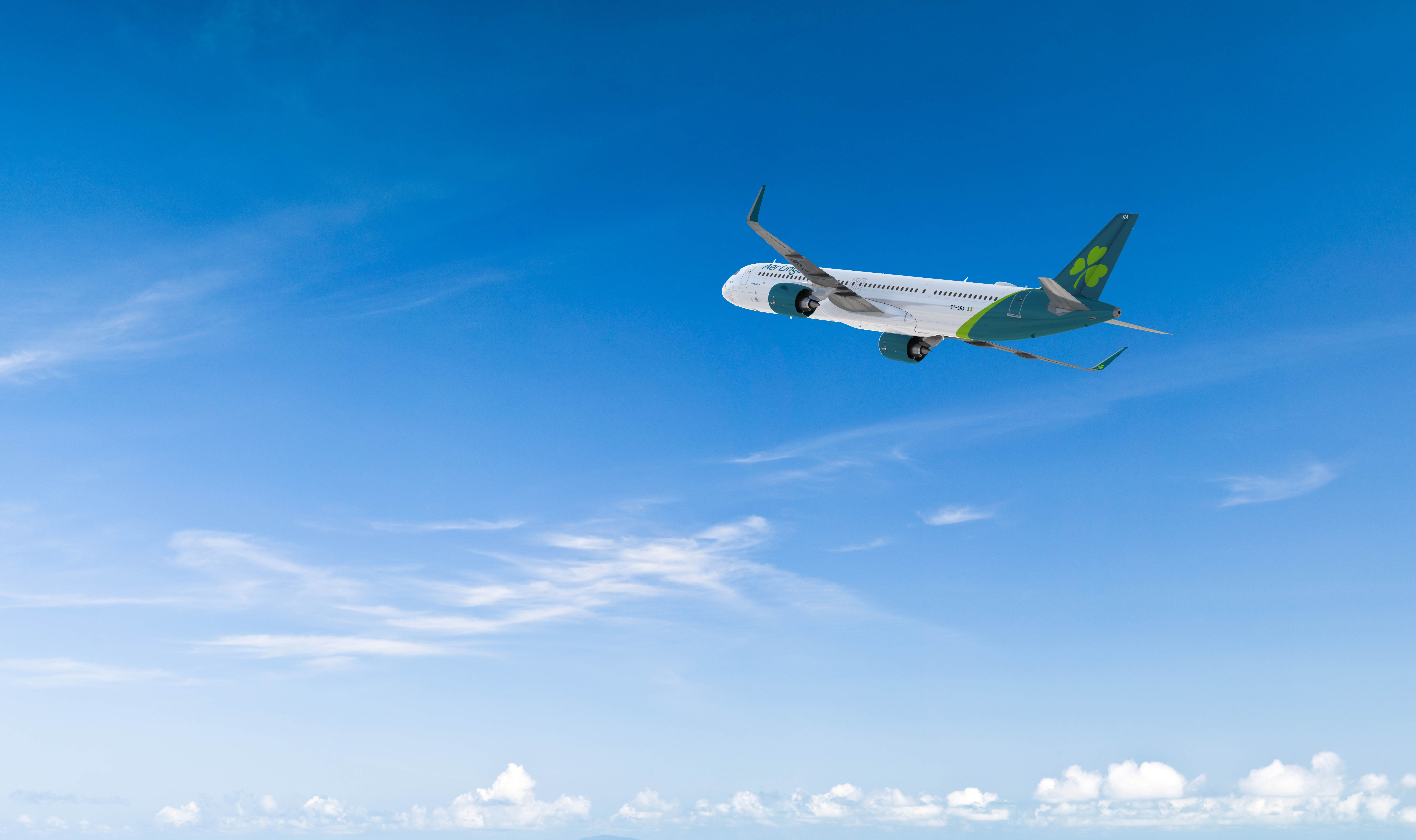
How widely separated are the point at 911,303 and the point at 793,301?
860 cm

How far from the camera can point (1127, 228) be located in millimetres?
65812

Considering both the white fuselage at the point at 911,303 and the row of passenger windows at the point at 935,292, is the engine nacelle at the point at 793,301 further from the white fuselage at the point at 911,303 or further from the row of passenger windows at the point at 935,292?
the row of passenger windows at the point at 935,292

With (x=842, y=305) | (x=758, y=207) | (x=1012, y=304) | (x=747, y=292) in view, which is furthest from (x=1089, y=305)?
(x=747, y=292)

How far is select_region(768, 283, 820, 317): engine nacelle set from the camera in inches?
2965

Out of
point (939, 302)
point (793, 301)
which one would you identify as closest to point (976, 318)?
point (939, 302)

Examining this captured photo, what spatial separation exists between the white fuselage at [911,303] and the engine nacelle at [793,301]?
56 centimetres

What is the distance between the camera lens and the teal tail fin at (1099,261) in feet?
216

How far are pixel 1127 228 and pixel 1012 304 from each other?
8.15 meters

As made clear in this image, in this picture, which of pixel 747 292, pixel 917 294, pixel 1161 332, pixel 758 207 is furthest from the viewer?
pixel 747 292

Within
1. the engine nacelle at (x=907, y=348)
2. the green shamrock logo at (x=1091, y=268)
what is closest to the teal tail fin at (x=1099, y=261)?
the green shamrock logo at (x=1091, y=268)

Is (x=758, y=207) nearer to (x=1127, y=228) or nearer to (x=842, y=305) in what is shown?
(x=842, y=305)

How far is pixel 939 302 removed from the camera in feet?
231

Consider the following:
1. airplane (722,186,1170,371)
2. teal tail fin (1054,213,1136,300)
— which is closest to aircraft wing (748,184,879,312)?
airplane (722,186,1170,371)

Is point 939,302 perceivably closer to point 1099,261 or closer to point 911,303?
point 911,303
